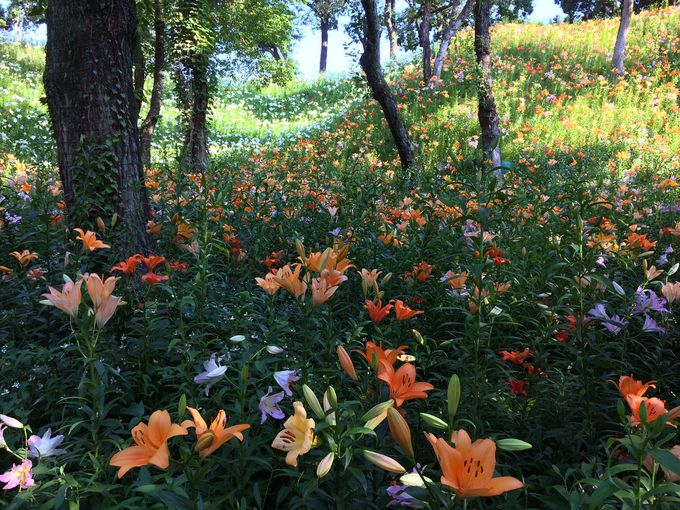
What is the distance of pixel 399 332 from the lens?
2061 mm

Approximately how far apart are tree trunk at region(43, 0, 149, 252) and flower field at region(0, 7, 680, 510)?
18cm

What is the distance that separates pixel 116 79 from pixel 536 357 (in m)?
2.79

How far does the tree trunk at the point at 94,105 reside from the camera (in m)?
2.71

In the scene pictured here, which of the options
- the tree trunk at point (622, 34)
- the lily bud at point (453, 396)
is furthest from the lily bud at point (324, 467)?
the tree trunk at point (622, 34)

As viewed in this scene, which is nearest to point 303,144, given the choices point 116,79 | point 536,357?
point 116,79

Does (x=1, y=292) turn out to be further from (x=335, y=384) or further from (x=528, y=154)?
(x=528, y=154)

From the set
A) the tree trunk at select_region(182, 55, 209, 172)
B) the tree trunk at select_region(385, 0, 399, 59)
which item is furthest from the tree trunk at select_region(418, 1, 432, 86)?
the tree trunk at select_region(182, 55, 209, 172)

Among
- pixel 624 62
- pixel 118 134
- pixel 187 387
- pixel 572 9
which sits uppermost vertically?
pixel 572 9

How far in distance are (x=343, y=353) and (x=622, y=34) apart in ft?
45.0

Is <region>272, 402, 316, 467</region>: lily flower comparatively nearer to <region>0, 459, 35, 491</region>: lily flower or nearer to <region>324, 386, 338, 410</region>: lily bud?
<region>324, 386, 338, 410</region>: lily bud

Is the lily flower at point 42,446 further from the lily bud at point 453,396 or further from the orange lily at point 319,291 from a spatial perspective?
the lily bud at point 453,396

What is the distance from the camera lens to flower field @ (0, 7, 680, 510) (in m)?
0.93

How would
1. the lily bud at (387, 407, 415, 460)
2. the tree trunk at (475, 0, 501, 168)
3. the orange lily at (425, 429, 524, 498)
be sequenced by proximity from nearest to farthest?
the orange lily at (425, 429, 524, 498) < the lily bud at (387, 407, 415, 460) < the tree trunk at (475, 0, 501, 168)

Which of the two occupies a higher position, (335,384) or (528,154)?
(528,154)
